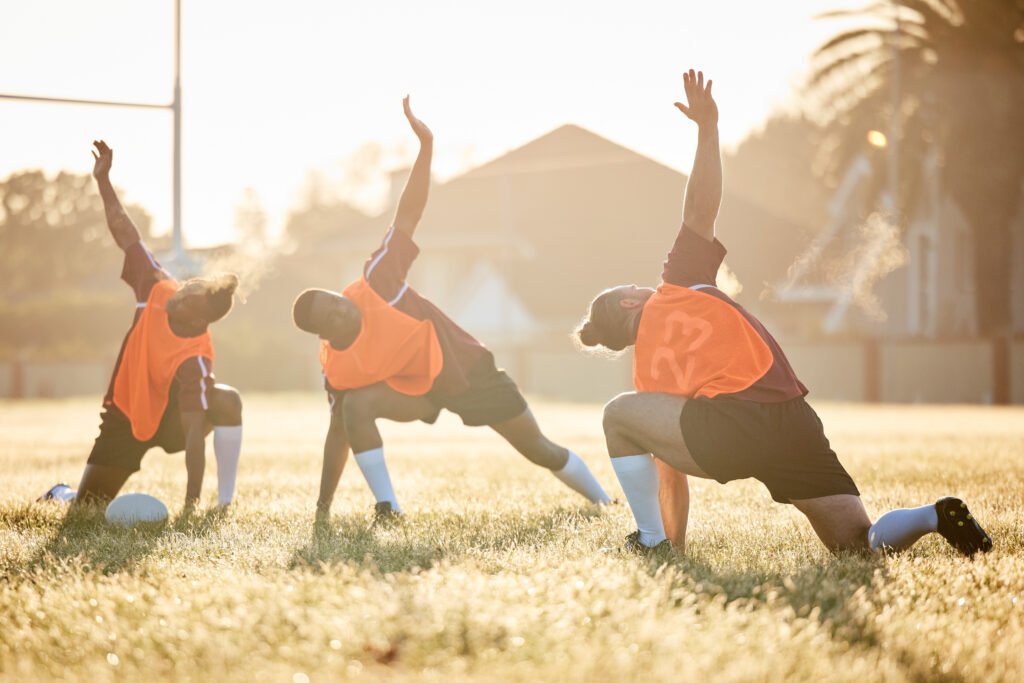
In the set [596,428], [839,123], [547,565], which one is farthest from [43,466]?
[839,123]

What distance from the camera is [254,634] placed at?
11.3 ft

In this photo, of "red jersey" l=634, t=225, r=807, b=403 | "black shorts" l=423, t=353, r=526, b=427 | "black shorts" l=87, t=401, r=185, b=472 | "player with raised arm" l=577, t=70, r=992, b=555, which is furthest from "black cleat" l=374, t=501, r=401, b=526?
"red jersey" l=634, t=225, r=807, b=403

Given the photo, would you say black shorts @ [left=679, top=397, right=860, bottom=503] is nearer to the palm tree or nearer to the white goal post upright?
the white goal post upright

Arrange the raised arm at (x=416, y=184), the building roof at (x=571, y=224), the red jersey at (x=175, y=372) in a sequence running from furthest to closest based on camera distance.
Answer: the building roof at (x=571, y=224), the raised arm at (x=416, y=184), the red jersey at (x=175, y=372)

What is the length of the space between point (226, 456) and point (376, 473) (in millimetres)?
1082

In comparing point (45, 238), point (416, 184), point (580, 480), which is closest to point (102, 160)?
point (416, 184)

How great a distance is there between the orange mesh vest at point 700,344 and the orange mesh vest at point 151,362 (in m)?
3.09

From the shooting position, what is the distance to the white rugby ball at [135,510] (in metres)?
6.28

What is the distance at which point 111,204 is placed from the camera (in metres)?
6.97

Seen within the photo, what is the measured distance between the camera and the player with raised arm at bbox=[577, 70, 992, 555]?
469 centimetres

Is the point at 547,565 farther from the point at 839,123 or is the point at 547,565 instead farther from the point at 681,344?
the point at 839,123

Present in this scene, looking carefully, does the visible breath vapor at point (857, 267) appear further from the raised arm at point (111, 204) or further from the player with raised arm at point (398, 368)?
the raised arm at point (111, 204)

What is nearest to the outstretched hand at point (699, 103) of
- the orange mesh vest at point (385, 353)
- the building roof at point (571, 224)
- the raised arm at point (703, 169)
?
the raised arm at point (703, 169)

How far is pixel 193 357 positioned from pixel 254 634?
3544 mm
